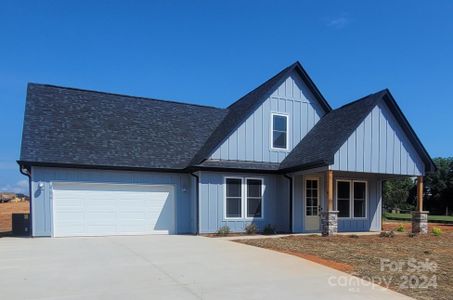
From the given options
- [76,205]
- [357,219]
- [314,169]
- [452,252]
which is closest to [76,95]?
[76,205]

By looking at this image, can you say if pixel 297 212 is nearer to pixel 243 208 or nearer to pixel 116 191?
pixel 243 208

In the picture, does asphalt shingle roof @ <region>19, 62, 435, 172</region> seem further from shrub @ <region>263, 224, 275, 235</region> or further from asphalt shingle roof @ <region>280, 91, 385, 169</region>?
shrub @ <region>263, 224, 275, 235</region>

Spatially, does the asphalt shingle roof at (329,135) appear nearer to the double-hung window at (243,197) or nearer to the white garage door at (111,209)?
the double-hung window at (243,197)

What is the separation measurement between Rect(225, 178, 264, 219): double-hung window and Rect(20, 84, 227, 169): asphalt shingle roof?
2222 millimetres

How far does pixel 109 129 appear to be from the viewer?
1766 centimetres

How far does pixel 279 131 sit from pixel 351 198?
4.51 metres

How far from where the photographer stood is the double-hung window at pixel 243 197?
17.1 m

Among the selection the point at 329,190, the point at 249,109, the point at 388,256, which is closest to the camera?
the point at 388,256

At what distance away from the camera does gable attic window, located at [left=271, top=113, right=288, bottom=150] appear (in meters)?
18.4

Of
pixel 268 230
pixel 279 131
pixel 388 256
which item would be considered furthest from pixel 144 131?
pixel 388 256

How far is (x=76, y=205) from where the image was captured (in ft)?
51.5

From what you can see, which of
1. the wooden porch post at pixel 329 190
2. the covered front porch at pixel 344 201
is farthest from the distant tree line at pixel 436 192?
the wooden porch post at pixel 329 190

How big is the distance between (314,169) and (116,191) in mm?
7801

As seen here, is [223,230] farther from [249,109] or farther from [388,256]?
[388,256]
